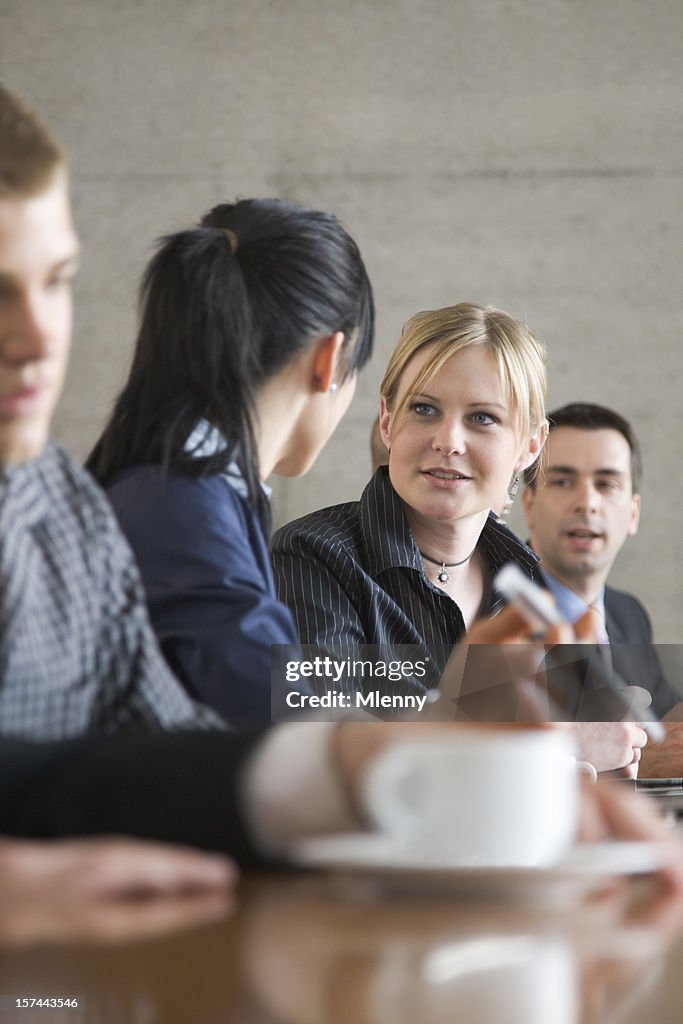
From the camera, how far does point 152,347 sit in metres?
1.33

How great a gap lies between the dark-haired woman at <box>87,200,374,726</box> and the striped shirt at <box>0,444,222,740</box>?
35cm

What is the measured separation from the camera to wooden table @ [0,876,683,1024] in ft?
1.23

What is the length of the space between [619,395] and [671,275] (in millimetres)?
438

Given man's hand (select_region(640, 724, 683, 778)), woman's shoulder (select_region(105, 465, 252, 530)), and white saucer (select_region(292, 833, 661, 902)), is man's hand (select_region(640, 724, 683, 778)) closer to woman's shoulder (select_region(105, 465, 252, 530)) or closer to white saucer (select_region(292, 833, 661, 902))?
woman's shoulder (select_region(105, 465, 252, 530))

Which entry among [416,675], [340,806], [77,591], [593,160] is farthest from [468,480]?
[593,160]

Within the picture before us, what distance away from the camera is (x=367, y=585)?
1808 mm

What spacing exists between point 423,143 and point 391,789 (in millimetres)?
3849

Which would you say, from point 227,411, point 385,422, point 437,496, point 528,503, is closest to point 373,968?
point 227,411

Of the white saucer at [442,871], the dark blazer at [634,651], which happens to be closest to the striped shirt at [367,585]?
the dark blazer at [634,651]

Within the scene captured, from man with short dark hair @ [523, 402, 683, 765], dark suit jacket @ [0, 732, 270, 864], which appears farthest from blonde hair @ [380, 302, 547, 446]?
dark suit jacket @ [0, 732, 270, 864]

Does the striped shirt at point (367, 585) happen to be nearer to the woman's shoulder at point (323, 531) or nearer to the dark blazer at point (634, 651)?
the woman's shoulder at point (323, 531)

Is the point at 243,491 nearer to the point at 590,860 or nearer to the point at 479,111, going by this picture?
the point at 590,860

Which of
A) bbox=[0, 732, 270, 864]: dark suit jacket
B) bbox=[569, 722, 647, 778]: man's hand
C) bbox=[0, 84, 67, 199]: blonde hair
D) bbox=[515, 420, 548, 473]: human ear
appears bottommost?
bbox=[569, 722, 647, 778]: man's hand

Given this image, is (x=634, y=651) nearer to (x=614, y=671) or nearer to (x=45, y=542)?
(x=614, y=671)
